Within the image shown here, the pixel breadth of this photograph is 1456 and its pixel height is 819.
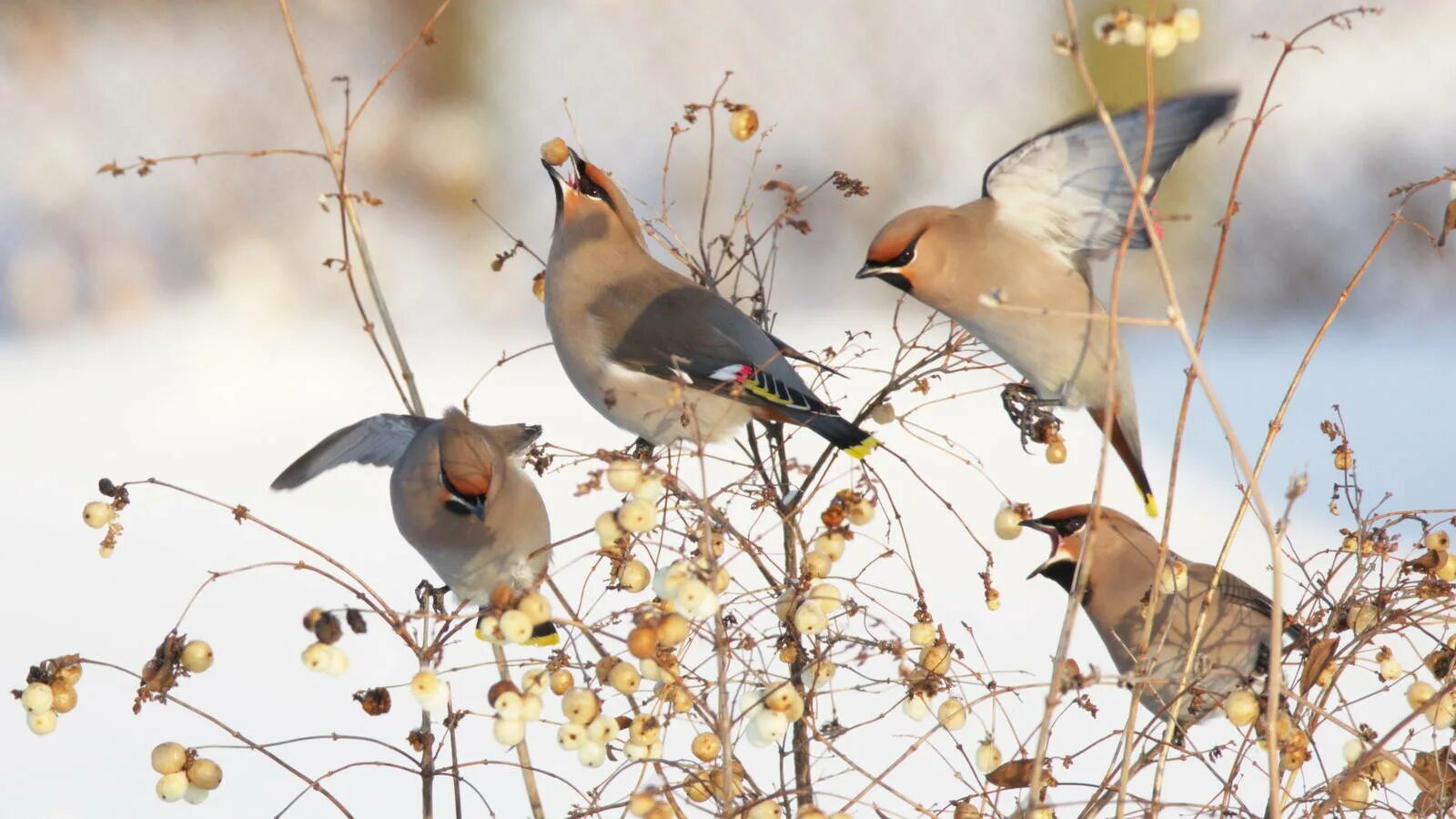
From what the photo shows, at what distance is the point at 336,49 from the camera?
4.78 m

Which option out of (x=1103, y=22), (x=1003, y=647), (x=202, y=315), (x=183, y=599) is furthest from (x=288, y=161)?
(x=1103, y=22)

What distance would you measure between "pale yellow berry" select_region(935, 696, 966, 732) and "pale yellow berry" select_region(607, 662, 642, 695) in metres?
0.22

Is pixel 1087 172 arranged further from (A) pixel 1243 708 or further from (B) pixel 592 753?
(B) pixel 592 753

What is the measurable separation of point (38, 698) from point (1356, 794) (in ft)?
2.92

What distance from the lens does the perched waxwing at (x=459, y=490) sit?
5.04 ft

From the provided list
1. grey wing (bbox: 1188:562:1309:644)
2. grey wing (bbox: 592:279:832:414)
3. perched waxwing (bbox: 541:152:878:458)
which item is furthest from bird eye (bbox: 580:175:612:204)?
grey wing (bbox: 1188:562:1309:644)

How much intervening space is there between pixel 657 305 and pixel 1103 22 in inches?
32.1

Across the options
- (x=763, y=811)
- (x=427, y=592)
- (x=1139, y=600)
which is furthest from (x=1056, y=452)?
(x=427, y=592)

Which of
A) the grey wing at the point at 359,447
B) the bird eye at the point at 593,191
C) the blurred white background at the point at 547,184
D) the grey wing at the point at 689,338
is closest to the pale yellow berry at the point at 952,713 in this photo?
the grey wing at the point at 689,338

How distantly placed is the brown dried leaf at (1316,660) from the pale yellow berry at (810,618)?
14.8 inches

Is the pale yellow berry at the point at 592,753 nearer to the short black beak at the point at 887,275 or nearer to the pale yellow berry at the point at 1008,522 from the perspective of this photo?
the pale yellow berry at the point at 1008,522

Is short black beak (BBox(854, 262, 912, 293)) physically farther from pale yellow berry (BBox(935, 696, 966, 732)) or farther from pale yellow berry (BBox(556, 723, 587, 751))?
pale yellow berry (BBox(556, 723, 587, 751))

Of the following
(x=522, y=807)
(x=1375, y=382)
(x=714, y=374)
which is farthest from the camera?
(x=1375, y=382)

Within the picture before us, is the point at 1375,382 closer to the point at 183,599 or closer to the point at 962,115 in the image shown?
the point at 962,115
